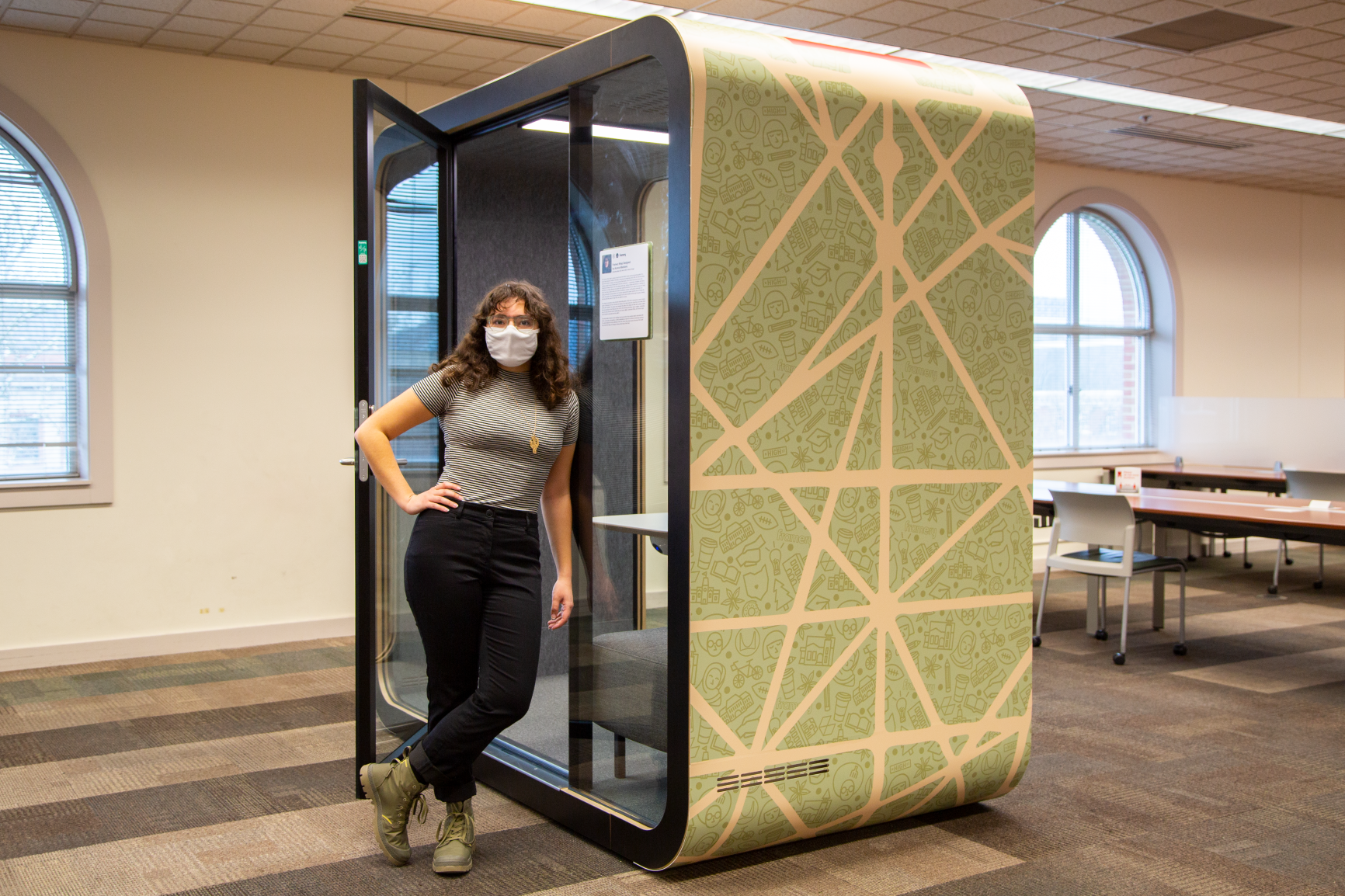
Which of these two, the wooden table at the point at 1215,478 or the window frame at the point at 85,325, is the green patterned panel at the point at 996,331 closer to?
the window frame at the point at 85,325

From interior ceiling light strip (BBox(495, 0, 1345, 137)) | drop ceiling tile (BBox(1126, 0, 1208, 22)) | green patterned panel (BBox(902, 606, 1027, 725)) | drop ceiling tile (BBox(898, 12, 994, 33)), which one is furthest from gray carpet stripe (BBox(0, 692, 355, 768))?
drop ceiling tile (BBox(1126, 0, 1208, 22))

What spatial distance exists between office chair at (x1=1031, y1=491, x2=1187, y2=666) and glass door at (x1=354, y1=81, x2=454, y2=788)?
3.46m

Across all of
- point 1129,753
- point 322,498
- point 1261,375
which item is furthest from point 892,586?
point 1261,375

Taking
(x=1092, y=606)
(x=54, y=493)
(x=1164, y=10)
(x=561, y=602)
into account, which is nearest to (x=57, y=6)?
(x=54, y=493)

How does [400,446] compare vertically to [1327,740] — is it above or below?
above

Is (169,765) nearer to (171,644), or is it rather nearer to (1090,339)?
(171,644)

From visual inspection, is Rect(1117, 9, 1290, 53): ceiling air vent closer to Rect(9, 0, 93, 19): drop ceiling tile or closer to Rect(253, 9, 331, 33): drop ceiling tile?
Rect(253, 9, 331, 33): drop ceiling tile

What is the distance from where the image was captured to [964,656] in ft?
11.0

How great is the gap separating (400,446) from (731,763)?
63.9 inches

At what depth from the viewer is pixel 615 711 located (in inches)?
127

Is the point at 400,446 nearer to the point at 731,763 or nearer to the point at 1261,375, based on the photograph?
the point at 731,763

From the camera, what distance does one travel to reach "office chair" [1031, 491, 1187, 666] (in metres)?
5.66

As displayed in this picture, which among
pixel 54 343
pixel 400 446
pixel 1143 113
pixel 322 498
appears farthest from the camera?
pixel 1143 113

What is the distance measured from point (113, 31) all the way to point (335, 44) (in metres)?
1.02
